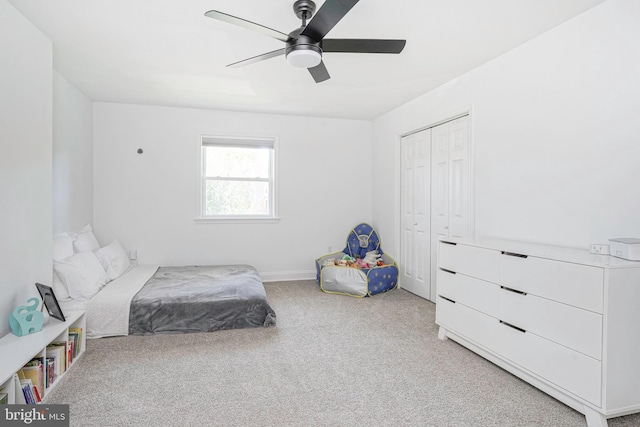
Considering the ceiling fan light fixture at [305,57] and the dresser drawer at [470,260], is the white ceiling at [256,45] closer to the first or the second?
the ceiling fan light fixture at [305,57]

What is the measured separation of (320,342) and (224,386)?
3.03 feet

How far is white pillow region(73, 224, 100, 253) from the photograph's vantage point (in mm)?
3629

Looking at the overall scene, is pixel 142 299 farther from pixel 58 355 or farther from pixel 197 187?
pixel 197 187

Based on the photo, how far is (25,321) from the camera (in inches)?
85.0

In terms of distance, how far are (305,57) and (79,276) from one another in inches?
105

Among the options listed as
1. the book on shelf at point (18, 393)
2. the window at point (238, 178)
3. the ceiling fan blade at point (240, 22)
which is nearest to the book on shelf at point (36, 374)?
the book on shelf at point (18, 393)

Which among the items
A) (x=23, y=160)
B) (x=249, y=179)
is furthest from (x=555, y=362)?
(x=249, y=179)

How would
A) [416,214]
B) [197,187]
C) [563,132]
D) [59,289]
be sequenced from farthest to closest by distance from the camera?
[197,187], [416,214], [59,289], [563,132]

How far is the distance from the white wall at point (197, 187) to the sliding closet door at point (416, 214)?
96 cm

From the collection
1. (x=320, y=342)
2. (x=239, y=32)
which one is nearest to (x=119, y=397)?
(x=320, y=342)

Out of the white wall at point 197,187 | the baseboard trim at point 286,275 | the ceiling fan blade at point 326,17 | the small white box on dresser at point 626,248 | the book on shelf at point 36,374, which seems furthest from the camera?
the baseboard trim at point 286,275

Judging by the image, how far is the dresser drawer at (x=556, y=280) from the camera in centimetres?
180

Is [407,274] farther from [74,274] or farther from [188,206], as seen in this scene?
[74,274]

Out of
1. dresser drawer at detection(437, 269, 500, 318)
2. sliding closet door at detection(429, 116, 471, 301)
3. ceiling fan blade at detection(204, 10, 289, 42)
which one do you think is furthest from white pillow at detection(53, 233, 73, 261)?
sliding closet door at detection(429, 116, 471, 301)
